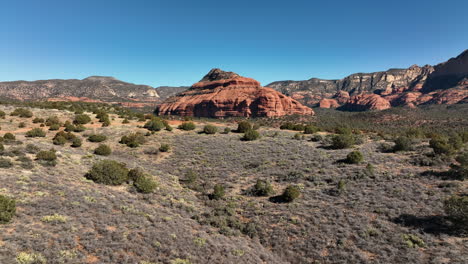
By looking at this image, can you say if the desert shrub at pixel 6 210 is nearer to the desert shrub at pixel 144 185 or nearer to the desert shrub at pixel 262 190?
the desert shrub at pixel 144 185

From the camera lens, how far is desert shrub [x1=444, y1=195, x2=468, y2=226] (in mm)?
12398

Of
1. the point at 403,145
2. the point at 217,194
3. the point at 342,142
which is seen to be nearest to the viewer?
the point at 217,194

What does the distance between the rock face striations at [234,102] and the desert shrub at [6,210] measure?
123681 millimetres

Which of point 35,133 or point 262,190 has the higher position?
point 35,133

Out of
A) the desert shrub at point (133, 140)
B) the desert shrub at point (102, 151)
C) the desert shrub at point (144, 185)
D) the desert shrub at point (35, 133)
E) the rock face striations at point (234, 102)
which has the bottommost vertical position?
the desert shrub at point (144, 185)

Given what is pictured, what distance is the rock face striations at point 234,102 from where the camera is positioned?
442 feet

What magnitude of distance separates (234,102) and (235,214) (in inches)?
5119

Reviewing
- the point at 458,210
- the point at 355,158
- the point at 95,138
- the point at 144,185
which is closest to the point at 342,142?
the point at 355,158

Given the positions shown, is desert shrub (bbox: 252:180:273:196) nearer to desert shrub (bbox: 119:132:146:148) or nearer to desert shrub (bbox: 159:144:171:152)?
desert shrub (bbox: 159:144:171:152)

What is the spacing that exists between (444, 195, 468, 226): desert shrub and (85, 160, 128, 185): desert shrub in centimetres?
2391

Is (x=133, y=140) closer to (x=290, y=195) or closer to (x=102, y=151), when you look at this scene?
(x=102, y=151)

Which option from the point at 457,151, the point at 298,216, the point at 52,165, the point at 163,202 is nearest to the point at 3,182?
the point at 52,165

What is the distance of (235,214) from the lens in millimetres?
16688

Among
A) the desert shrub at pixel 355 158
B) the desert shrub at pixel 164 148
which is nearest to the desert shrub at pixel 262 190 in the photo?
the desert shrub at pixel 355 158
